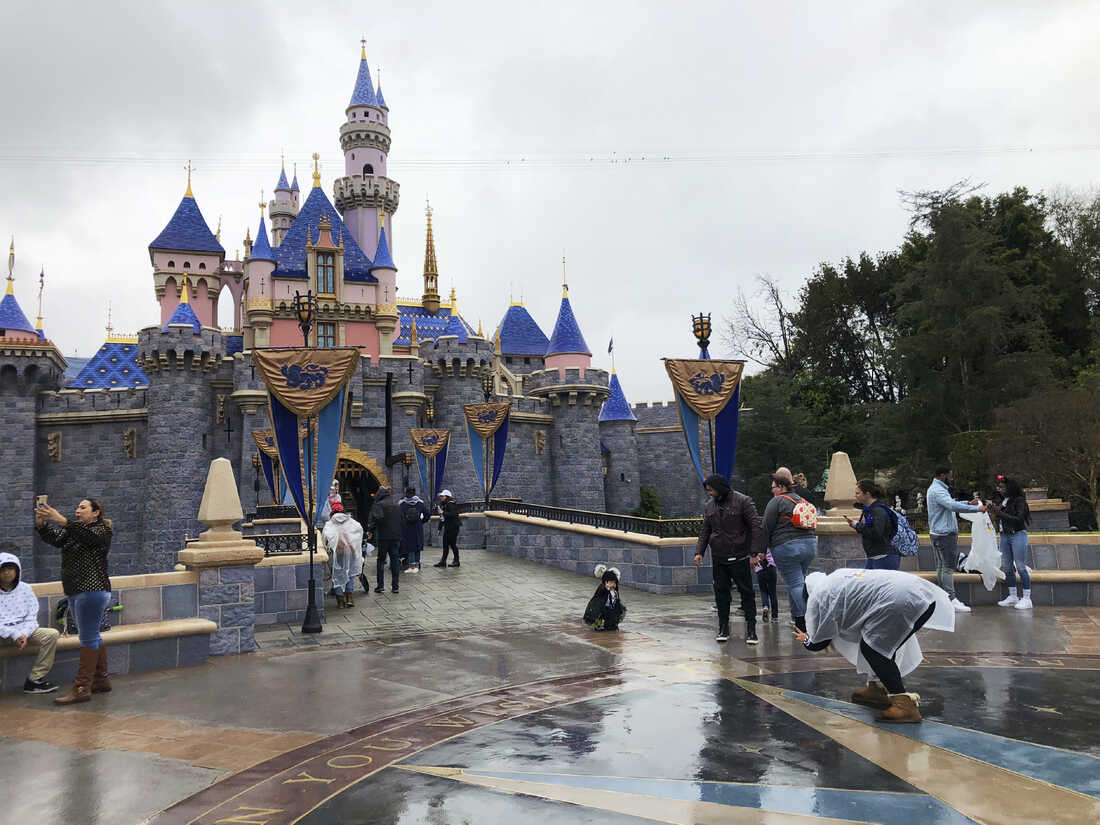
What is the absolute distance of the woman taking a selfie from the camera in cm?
611

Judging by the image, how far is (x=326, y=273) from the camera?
32531mm

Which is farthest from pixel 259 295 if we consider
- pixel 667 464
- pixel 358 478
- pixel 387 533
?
pixel 387 533

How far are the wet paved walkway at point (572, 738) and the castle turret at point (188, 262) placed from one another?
3335cm

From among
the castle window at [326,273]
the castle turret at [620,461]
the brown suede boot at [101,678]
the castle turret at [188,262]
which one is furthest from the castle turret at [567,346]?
the brown suede boot at [101,678]

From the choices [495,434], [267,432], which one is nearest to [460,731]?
[495,434]

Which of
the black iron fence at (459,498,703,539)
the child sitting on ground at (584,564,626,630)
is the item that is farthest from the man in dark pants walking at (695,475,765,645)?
the black iron fence at (459,498,703,539)

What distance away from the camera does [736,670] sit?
21.6ft

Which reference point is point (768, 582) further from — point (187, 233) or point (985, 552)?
point (187, 233)

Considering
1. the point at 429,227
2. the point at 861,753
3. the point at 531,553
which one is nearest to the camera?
the point at 861,753

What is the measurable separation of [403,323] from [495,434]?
23601 mm

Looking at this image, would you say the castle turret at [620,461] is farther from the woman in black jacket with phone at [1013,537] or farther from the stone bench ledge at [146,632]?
the stone bench ledge at [146,632]

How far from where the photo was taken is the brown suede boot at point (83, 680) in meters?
5.98


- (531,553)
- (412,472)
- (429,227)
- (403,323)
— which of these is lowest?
(531,553)

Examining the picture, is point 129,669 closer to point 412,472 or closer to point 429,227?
point 412,472
